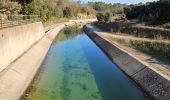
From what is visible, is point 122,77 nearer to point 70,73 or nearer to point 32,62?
point 70,73

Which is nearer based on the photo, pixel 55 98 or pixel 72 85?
pixel 55 98

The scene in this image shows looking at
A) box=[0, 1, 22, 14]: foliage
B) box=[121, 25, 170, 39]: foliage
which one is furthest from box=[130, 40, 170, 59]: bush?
box=[0, 1, 22, 14]: foliage

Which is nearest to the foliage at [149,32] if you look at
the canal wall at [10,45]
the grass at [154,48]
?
the grass at [154,48]

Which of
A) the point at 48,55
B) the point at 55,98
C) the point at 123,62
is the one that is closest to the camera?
the point at 55,98

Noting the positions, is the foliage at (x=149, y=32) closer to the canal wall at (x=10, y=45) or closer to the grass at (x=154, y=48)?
the grass at (x=154, y=48)

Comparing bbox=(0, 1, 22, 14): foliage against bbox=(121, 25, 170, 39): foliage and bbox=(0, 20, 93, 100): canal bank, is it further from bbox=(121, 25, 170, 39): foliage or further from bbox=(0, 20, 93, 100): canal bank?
bbox=(0, 20, 93, 100): canal bank

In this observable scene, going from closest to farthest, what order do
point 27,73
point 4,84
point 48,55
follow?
point 4,84, point 27,73, point 48,55

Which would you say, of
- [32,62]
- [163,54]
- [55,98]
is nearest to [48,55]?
[32,62]

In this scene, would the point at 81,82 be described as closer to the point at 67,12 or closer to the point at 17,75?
the point at 17,75
